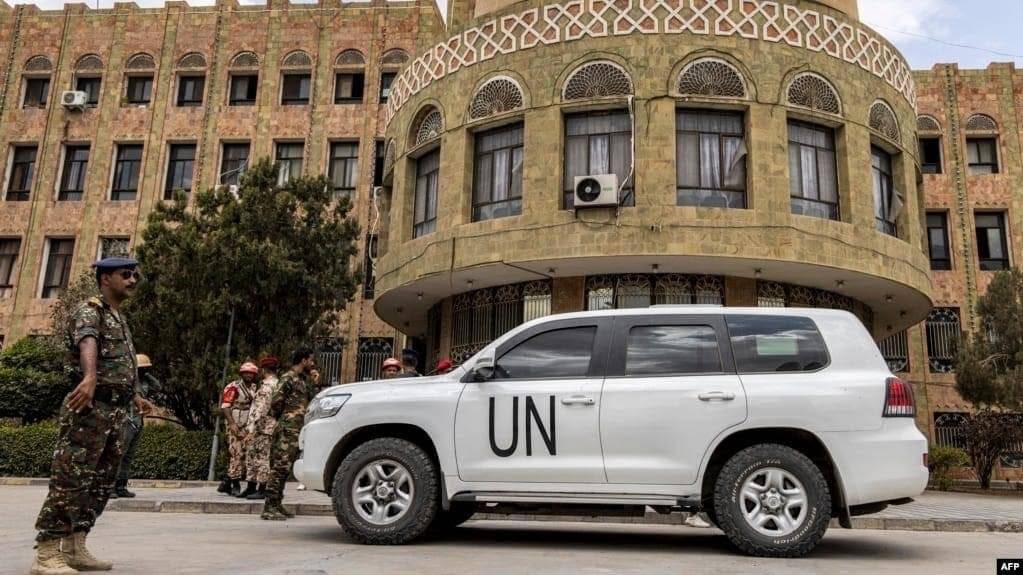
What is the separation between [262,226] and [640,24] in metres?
8.84

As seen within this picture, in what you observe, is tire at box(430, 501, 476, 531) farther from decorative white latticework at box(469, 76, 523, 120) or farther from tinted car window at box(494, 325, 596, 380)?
decorative white latticework at box(469, 76, 523, 120)

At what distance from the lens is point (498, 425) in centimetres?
661

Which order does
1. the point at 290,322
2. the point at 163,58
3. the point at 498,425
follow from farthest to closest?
the point at 163,58
the point at 290,322
the point at 498,425

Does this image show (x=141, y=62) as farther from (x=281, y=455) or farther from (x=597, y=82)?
(x=281, y=455)

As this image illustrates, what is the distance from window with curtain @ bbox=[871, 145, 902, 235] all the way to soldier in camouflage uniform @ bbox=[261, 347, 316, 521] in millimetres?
13070

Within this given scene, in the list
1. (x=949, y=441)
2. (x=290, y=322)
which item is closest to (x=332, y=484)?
(x=290, y=322)

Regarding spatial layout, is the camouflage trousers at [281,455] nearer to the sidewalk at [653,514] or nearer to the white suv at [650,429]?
the sidewalk at [653,514]

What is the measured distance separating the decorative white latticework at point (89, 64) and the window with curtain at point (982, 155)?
2951cm

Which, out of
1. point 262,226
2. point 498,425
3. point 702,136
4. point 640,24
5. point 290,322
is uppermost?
point 640,24

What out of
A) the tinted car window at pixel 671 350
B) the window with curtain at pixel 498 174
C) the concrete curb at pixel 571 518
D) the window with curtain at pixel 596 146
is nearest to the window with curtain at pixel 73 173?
the window with curtain at pixel 498 174

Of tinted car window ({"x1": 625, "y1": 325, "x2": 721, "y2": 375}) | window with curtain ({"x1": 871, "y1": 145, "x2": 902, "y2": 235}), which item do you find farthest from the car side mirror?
window with curtain ({"x1": 871, "y1": 145, "x2": 902, "y2": 235})

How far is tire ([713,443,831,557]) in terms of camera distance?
607 cm

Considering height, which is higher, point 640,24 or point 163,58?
point 163,58

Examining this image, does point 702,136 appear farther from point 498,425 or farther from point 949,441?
point 949,441
